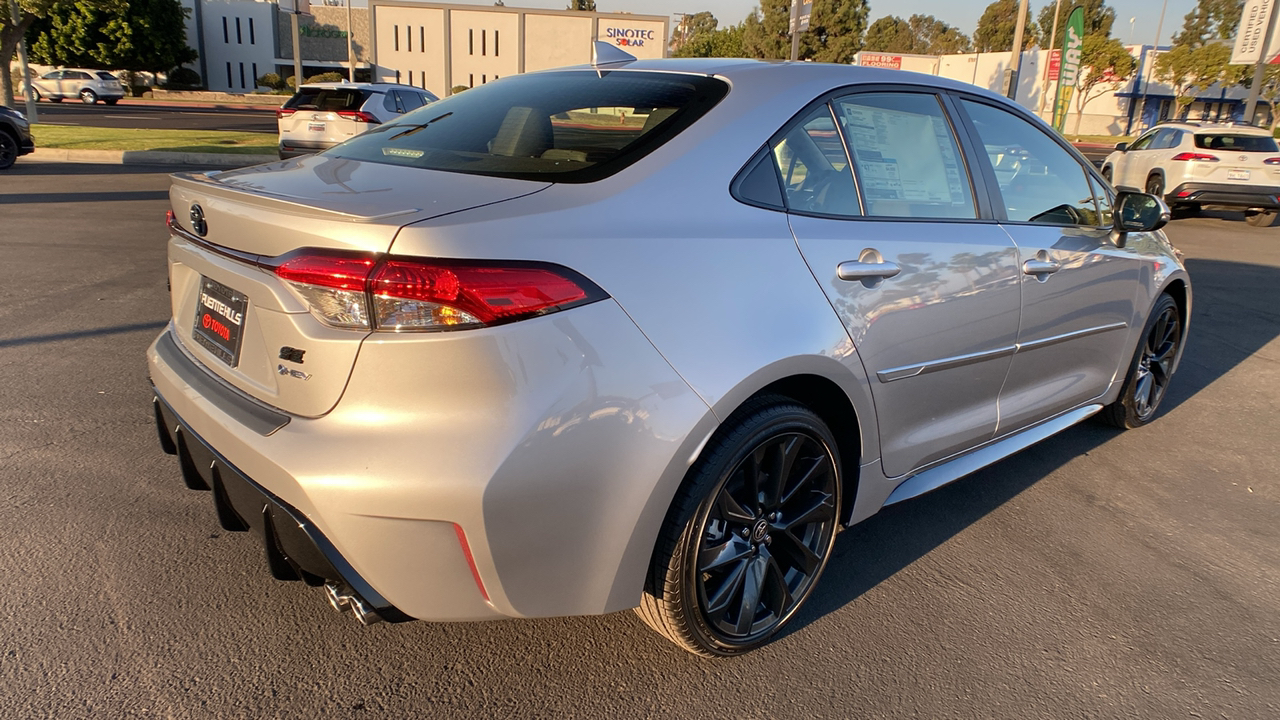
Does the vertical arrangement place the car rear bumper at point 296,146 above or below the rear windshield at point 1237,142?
below

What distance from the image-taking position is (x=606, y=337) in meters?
1.94

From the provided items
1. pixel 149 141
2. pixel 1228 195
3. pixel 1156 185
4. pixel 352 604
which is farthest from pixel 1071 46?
pixel 352 604

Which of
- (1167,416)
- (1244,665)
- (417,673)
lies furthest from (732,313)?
(1167,416)

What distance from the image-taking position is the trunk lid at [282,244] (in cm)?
191

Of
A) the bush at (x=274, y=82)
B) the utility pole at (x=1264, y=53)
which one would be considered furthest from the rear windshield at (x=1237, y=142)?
the bush at (x=274, y=82)

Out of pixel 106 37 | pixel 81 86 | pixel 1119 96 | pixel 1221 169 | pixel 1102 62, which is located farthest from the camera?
pixel 1119 96

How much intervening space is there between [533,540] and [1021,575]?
79.5 inches

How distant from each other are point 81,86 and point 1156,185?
43.4m

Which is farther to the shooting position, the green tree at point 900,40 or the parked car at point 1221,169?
the green tree at point 900,40

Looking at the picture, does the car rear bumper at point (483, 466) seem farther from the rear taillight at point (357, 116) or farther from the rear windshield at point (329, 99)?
the rear windshield at point (329, 99)

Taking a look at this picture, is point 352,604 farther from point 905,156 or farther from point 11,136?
point 11,136

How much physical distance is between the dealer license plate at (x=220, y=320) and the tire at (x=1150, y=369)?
412cm

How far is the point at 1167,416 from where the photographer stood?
497 cm

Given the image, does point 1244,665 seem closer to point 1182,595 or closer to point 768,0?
point 1182,595
